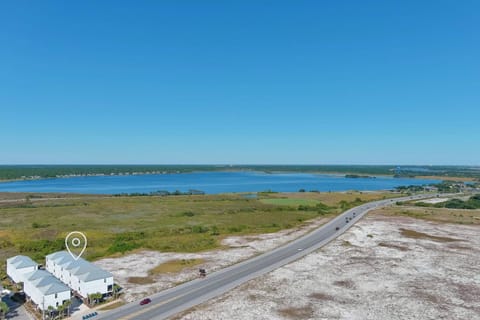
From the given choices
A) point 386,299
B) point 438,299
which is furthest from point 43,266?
point 438,299

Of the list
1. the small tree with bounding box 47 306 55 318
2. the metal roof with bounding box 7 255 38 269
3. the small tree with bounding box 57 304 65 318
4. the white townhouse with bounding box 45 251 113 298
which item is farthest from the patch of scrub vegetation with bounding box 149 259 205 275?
the small tree with bounding box 47 306 55 318

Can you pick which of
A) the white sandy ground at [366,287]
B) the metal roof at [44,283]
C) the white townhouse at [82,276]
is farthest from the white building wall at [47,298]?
the white sandy ground at [366,287]

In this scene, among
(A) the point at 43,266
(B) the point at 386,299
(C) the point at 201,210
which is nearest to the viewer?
(B) the point at 386,299

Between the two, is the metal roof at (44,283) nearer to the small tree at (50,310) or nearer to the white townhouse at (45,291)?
the white townhouse at (45,291)

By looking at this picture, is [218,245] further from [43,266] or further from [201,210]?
[201,210]

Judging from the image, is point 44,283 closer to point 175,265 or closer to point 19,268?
point 19,268

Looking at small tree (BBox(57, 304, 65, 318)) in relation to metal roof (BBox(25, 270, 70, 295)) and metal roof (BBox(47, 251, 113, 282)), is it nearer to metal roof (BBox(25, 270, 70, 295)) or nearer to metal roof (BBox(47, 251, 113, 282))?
metal roof (BBox(25, 270, 70, 295))
